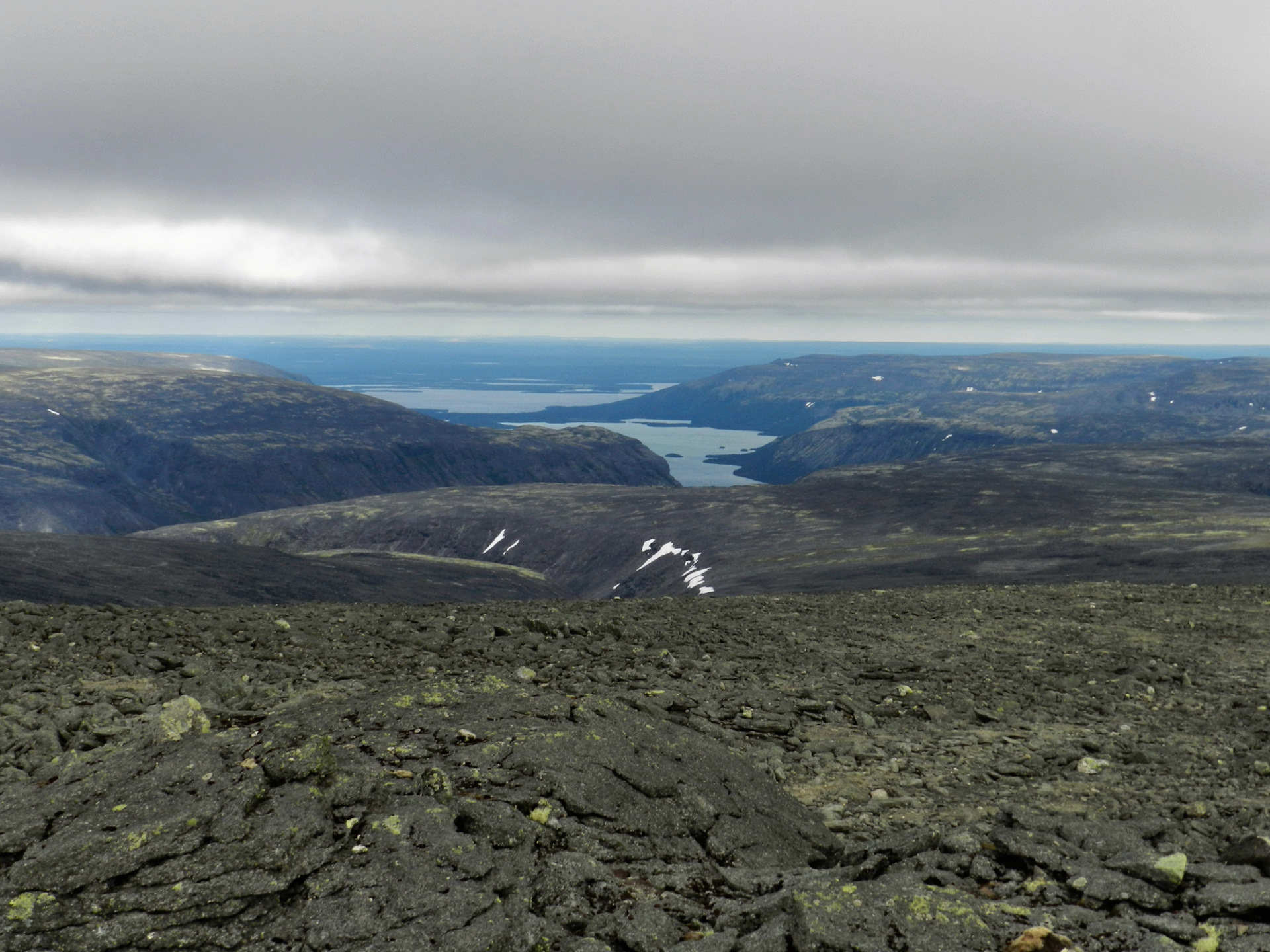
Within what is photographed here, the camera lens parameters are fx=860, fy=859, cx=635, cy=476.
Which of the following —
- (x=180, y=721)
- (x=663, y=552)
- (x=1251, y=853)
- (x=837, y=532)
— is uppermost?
(x=1251, y=853)

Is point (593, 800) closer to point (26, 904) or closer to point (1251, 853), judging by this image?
point (26, 904)

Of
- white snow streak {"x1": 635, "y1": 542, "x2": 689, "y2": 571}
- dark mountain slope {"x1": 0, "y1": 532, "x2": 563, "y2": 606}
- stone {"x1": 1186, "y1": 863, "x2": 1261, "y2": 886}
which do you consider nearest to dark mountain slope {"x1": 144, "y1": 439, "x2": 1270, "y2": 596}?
white snow streak {"x1": 635, "y1": 542, "x2": 689, "y2": 571}

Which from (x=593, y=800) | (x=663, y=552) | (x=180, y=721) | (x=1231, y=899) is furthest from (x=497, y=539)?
(x=1231, y=899)

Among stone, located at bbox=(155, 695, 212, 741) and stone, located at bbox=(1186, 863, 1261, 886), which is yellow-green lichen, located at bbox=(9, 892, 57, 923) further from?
stone, located at bbox=(1186, 863, 1261, 886)

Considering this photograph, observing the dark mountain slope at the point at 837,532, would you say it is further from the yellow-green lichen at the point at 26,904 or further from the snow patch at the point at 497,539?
the yellow-green lichen at the point at 26,904

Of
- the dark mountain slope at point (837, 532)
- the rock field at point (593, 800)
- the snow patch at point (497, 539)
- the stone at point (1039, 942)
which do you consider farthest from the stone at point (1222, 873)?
the snow patch at point (497, 539)

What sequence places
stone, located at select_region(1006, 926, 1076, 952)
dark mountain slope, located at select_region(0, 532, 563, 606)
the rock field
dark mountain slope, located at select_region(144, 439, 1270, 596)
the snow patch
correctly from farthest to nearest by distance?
the snow patch → dark mountain slope, located at select_region(144, 439, 1270, 596) → dark mountain slope, located at select_region(0, 532, 563, 606) → the rock field → stone, located at select_region(1006, 926, 1076, 952)
